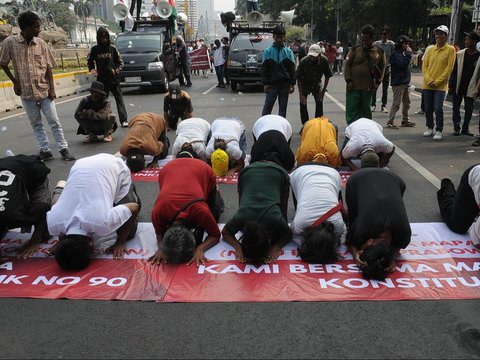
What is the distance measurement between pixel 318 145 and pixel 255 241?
2.44 m

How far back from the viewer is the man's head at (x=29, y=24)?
6.09 metres

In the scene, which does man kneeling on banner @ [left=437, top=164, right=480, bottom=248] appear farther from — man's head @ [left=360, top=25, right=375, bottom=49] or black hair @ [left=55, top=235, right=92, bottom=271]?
man's head @ [left=360, top=25, right=375, bottom=49]

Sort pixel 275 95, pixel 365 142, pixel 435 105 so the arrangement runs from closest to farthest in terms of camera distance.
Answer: pixel 365 142 < pixel 435 105 < pixel 275 95

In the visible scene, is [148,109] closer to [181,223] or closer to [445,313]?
[181,223]

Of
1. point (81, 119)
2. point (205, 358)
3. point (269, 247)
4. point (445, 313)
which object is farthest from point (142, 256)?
point (81, 119)

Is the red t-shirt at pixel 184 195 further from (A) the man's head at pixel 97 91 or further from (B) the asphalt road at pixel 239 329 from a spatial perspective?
(A) the man's head at pixel 97 91

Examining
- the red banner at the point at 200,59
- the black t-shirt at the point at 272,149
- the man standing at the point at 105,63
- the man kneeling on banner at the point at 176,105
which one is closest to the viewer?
the black t-shirt at the point at 272,149

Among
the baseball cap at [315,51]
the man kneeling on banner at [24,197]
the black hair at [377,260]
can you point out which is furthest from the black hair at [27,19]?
the black hair at [377,260]

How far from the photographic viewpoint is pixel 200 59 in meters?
21.3

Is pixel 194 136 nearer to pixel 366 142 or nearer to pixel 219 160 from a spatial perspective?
pixel 219 160

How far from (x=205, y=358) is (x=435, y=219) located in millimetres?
3007

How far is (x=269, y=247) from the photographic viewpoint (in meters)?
3.77

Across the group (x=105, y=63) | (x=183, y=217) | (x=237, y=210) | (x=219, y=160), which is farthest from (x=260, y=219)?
(x=105, y=63)

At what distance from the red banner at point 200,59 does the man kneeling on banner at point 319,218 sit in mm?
18143
